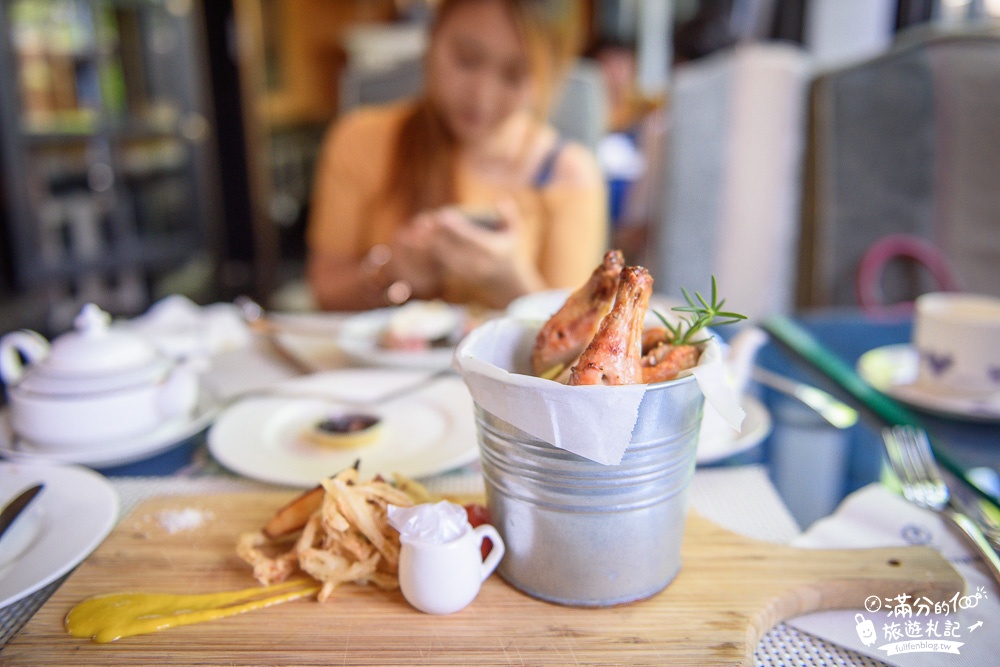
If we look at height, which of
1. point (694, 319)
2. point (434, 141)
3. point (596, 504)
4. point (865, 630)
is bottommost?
point (865, 630)

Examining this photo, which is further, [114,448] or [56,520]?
[114,448]

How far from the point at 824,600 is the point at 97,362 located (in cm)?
73

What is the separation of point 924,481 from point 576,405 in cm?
44

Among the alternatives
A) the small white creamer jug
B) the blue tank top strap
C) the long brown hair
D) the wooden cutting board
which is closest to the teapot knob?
the wooden cutting board

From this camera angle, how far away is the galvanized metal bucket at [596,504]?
0.44 meters

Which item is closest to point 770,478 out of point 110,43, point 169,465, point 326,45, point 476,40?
point 169,465

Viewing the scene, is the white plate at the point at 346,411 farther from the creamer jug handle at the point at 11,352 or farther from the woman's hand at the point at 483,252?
the woman's hand at the point at 483,252

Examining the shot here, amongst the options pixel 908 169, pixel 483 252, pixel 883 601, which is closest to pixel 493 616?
pixel 883 601

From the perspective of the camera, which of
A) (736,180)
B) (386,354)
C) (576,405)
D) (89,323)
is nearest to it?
(576,405)

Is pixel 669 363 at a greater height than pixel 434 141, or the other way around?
pixel 434 141

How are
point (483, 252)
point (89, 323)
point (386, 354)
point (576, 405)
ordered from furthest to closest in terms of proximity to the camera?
point (483, 252)
point (386, 354)
point (89, 323)
point (576, 405)

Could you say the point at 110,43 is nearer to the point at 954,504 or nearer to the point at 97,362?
the point at 97,362

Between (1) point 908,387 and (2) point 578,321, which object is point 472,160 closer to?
(1) point 908,387

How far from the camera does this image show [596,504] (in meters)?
0.45
